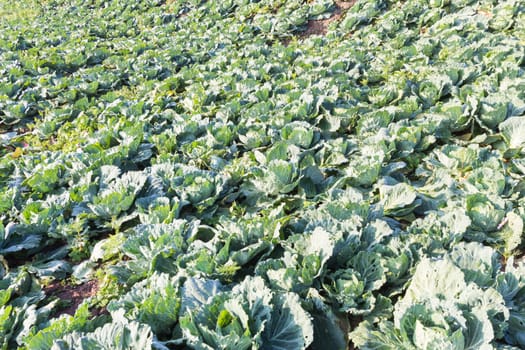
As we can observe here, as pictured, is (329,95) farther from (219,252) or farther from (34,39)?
(34,39)

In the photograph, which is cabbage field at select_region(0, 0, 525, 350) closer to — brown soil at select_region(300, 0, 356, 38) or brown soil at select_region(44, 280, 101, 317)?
brown soil at select_region(44, 280, 101, 317)

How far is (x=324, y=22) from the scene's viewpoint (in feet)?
41.8

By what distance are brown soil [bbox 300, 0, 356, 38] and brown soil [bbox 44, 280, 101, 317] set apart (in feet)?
34.0

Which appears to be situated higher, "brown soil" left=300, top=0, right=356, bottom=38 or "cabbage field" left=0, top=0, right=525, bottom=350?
"cabbage field" left=0, top=0, right=525, bottom=350

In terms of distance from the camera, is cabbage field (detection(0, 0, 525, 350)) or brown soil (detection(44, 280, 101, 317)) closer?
cabbage field (detection(0, 0, 525, 350))

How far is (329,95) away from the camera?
672 centimetres

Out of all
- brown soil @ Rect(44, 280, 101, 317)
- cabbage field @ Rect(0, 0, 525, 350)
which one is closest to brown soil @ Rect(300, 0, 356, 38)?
cabbage field @ Rect(0, 0, 525, 350)

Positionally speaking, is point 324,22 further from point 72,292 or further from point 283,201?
point 72,292

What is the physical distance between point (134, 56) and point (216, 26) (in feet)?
11.2

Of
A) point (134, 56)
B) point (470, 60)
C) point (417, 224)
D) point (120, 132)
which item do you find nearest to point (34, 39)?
point (134, 56)

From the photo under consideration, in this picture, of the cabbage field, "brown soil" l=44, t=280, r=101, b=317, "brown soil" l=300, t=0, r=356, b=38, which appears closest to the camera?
the cabbage field

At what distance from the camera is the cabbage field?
273 cm

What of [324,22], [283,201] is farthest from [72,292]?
[324,22]

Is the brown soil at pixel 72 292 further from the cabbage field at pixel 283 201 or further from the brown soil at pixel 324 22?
the brown soil at pixel 324 22
